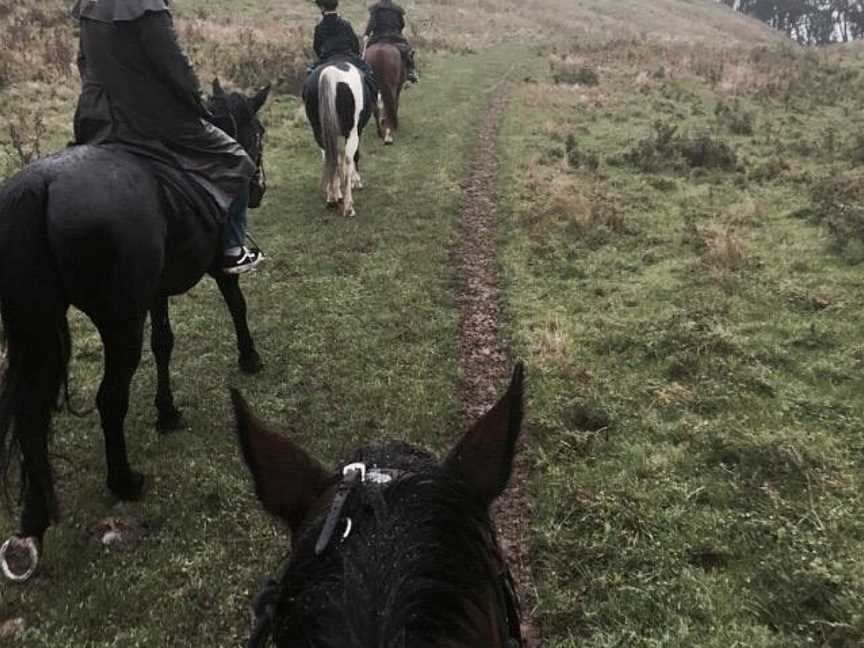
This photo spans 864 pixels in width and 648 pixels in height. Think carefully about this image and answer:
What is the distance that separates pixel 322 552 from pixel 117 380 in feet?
10.6

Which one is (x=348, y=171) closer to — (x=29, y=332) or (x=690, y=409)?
(x=690, y=409)

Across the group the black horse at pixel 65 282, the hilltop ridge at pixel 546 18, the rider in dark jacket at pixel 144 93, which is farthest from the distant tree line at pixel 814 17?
the black horse at pixel 65 282

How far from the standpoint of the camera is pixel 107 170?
3.96m

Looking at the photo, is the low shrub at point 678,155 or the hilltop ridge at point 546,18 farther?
the hilltop ridge at point 546,18

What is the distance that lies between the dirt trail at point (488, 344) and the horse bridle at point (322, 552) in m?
2.14

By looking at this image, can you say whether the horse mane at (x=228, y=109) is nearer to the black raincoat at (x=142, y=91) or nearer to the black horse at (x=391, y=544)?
the black raincoat at (x=142, y=91)

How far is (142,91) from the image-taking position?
446 cm

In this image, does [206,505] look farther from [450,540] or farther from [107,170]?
[450,540]

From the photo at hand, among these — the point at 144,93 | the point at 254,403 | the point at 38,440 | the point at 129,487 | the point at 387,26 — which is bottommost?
the point at 254,403

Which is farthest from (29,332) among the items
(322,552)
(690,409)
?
(690,409)

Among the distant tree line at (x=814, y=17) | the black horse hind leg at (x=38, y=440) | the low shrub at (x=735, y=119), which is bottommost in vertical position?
the black horse hind leg at (x=38, y=440)

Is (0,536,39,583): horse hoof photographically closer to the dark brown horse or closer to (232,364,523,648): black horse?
(232,364,523,648): black horse

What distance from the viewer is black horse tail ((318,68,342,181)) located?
9594mm

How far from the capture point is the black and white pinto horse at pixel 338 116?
31.6 ft
